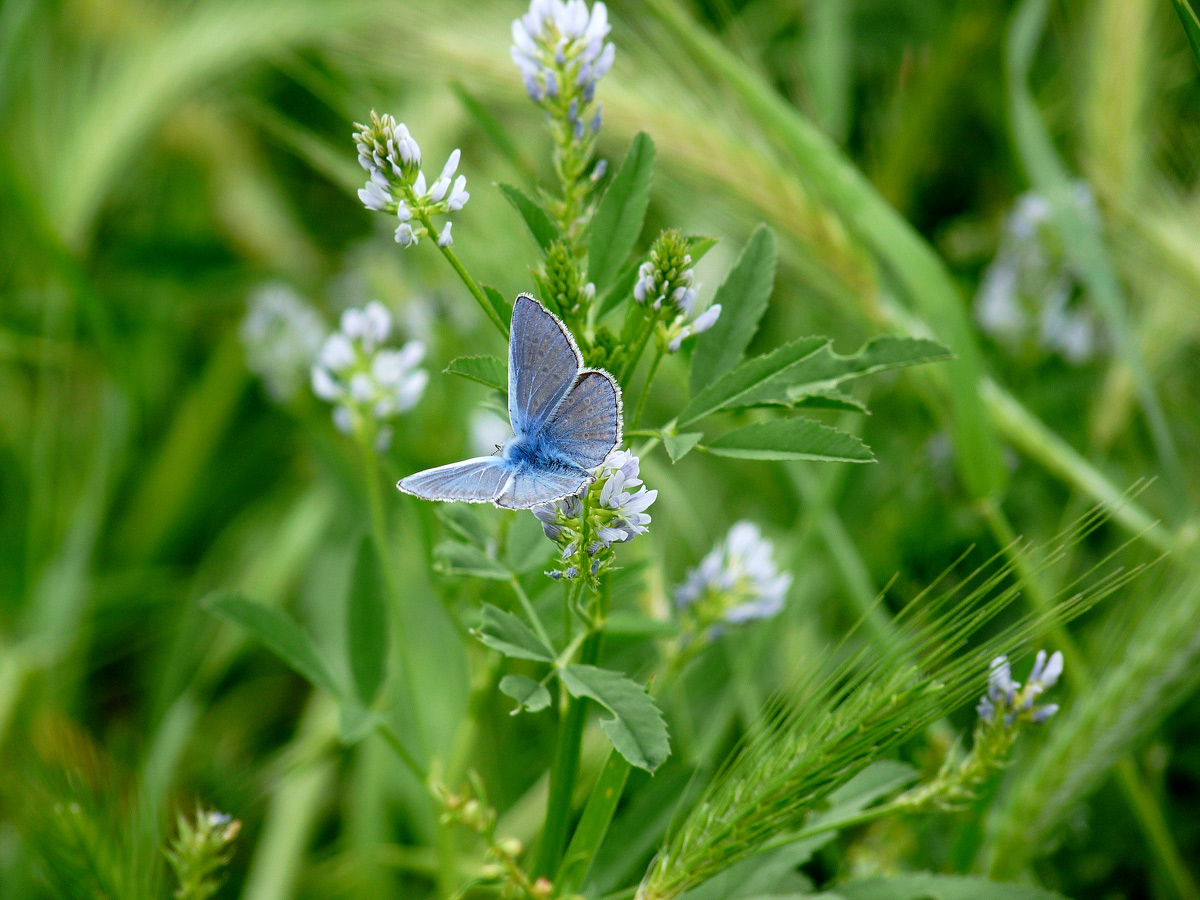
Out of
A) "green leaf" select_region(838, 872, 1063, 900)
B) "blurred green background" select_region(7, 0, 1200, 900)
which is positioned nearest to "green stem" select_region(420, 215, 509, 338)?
"blurred green background" select_region(7, 0, 1200, 900)

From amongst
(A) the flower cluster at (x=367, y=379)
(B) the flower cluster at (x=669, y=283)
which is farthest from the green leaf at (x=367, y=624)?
(B) the flower cluster at (x=669, y=283)

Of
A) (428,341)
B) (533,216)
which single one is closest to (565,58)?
(533,216)

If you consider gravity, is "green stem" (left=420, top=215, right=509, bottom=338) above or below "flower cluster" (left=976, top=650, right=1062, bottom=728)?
above

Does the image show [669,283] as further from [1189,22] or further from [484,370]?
[1189,22]

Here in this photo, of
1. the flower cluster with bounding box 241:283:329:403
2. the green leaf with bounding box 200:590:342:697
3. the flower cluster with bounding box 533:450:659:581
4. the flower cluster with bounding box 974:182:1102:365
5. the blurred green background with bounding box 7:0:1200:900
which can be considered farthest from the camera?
the flower cluster with bounding box 241:283:329:403

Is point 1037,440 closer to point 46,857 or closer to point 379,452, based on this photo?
point 379,452

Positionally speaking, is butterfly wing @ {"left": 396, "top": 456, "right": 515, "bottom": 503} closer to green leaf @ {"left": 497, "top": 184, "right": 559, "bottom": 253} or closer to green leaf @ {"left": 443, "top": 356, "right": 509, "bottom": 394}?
green leaf @ {"left": 443, "top": 356, "right": 509, "bottom": 394}
